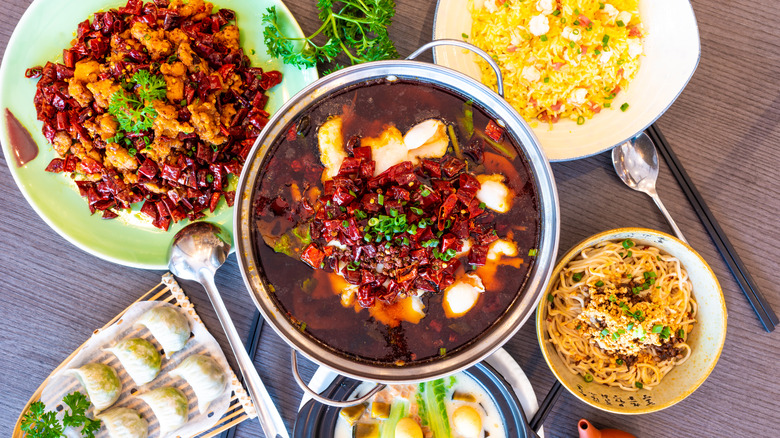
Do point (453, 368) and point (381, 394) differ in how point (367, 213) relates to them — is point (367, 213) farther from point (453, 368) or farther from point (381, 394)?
point (381, 394)

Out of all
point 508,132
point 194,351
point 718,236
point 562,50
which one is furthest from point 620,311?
point 194,351

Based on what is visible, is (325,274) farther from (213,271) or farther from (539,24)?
(539,24)

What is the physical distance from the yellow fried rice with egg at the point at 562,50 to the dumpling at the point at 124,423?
346cm

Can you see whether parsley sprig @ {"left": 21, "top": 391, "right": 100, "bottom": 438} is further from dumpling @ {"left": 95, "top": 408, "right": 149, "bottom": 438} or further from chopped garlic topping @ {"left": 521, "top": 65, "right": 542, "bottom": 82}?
chopped garlic topping @ {"left": 521, "top": 65, "right": 542, "bottom": 82}

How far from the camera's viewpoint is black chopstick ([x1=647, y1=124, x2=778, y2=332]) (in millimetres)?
3086

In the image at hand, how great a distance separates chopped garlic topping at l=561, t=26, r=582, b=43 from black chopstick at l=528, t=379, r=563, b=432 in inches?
89.8

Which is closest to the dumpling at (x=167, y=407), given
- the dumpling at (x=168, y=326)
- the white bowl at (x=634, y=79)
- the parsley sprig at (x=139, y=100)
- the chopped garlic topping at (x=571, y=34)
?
the dumpling at (x=168, y=326)

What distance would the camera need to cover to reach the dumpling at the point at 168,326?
3023mm

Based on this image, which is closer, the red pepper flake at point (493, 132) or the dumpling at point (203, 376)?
the red pepper flake at point (493, 132)

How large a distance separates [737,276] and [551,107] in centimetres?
185

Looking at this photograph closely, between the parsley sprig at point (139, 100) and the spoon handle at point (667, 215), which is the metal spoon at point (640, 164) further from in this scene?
the parsley sprig at point (139, 100)

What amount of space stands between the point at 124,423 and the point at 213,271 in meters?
1.30

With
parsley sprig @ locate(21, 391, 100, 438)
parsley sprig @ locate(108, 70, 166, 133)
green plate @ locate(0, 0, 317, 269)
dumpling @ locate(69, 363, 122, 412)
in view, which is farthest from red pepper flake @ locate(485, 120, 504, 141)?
parsley sprig @ locate(21, 391, 100, 438)

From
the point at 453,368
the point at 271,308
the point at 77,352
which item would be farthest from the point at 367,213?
the point at 77,352
